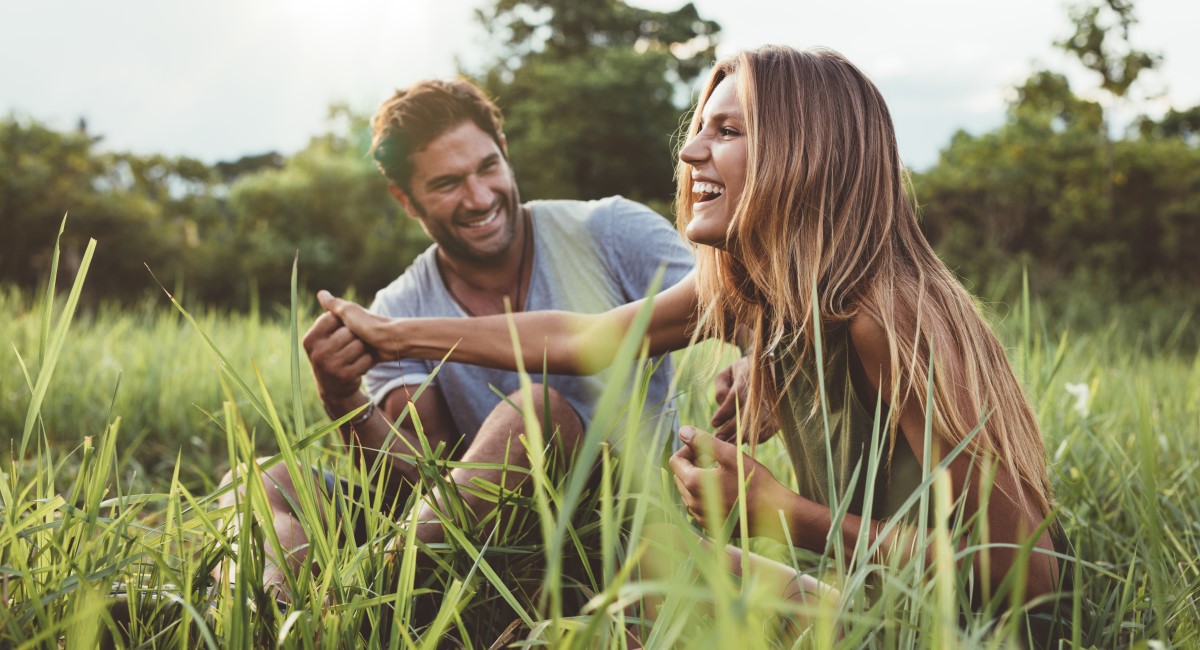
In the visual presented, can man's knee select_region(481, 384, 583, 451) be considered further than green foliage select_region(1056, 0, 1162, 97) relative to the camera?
No

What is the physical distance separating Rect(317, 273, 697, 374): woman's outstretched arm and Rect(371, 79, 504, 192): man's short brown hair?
0.89 m

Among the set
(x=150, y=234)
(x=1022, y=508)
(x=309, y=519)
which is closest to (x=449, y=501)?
(x=309, y=519)

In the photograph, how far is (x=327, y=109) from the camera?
21.3 metres

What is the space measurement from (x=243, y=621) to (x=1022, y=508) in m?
0.94

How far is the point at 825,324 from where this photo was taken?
1.32 metres

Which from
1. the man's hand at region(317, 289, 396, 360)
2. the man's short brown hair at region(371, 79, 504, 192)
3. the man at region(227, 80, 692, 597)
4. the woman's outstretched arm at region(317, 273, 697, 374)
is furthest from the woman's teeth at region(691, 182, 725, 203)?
the man's short brown hair at region(371, 79, 504, 192)

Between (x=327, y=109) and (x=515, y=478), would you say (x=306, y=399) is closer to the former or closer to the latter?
(x=515, y=478)

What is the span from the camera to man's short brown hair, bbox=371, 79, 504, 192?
244cm

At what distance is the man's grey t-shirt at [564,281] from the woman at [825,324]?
69 centimetres

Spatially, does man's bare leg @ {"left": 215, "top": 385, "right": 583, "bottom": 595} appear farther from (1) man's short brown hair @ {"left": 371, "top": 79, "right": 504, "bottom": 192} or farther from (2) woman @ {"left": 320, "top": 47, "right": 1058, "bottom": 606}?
(1) man's short brown hair @ {"left": 371, "top": 79, "right": 504, "bottom": 192}

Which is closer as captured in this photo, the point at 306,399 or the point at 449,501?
the point at 449,501

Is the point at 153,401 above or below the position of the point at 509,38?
below

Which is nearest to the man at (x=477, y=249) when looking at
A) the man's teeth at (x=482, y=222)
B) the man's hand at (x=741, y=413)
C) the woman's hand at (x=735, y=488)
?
the man's teeth at (x=482, y=222)

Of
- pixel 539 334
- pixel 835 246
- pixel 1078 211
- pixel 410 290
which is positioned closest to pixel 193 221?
pixel 410 290
